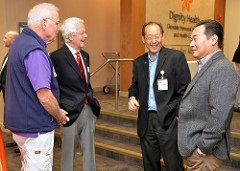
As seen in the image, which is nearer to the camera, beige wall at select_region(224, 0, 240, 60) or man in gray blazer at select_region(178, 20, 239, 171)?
man in gray blazer at select_region(178, 20, 239, 171)

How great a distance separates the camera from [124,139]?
4.18 metres

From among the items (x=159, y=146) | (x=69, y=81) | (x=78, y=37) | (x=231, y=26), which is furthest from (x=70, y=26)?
(x=231, y=26)

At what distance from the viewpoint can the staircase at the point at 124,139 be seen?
11.5ft

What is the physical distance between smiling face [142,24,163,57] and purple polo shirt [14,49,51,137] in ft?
3.16

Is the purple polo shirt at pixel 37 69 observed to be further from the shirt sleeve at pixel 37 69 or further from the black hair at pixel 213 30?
the black hair at pixel 213 30

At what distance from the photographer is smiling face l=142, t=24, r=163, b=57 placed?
234cm

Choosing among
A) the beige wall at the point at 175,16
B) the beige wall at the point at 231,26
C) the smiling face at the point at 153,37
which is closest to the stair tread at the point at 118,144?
the smiling face at the point at 153,37

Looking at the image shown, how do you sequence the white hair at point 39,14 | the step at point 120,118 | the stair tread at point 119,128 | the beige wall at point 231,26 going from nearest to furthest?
the white hair at point 39,14, the stair tread at point 119,128, the step at point 120,118, the beige wall at point 231,26

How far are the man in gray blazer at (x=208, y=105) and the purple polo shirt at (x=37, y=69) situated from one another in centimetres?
89

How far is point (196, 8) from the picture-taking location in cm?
791

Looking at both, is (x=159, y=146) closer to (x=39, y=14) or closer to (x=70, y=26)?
(x=70, y=26)

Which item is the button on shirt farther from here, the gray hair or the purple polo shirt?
the purple polo shirt

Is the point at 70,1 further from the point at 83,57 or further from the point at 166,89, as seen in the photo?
the point at 166,89

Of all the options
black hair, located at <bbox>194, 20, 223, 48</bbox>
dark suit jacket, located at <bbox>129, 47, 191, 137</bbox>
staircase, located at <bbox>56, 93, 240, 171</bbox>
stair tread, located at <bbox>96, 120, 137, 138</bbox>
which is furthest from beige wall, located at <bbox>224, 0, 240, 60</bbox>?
black hair, located at <bbox>194, 20, 223, 48</bbox>
